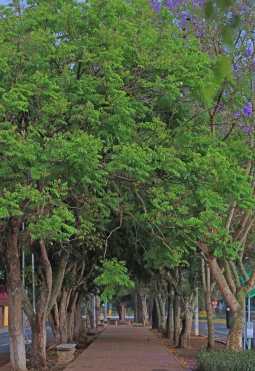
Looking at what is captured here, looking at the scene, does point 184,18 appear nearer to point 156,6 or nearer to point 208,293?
point 156,6

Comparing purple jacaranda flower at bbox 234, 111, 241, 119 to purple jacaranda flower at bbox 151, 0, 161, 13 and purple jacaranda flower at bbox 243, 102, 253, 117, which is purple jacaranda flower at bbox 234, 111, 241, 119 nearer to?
purple jacaranda flower at bbox 243, 102, 253, 117

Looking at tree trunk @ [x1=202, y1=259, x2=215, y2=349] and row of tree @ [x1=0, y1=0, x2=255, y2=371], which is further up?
row of tree @ [x1=0, y1=0, x2=255, y2=371]

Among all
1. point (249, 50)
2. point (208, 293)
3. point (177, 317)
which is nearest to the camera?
point (249, 50)

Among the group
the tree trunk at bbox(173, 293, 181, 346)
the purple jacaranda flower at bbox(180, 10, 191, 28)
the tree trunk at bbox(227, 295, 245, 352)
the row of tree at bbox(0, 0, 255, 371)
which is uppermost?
the purple jacaranda flower at bbox(180, 10, 191, 28)

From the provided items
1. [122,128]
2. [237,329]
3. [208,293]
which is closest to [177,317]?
[208,293]

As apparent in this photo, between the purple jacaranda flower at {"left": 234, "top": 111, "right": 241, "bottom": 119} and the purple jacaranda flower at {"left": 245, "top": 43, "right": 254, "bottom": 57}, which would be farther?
the purple jacaranda flower at {"left": 234, "top": 111, "right": 241, "bottom": 119}

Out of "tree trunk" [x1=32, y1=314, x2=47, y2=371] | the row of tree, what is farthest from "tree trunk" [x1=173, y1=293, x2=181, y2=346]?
the row of tree

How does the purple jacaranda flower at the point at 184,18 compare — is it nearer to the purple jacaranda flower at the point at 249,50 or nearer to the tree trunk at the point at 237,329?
the purple jacaranda flower at the point at 249,50

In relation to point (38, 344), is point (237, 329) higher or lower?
higher

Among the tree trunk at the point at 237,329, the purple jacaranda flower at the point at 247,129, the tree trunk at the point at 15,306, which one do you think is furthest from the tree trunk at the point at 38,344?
the purple jacaranda flower at the point at 247,129

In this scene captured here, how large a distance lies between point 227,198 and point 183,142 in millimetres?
1833

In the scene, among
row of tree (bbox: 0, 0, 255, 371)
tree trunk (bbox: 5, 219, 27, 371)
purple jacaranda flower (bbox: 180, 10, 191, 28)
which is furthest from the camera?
tree trunk (bbox: 5, 219, 27, 371)

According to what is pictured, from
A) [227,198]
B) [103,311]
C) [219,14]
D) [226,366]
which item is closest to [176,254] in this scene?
[227,198]

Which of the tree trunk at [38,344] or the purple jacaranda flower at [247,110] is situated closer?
the purple jacaranda flower at [247,110]
